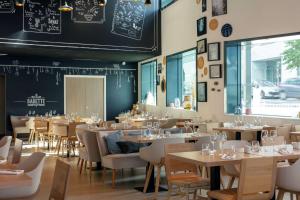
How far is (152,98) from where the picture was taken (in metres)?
14.1

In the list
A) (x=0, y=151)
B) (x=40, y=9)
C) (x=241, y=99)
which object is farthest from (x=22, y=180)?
(x=40, y=9)

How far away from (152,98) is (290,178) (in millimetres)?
10236

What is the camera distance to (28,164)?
13.5 ft

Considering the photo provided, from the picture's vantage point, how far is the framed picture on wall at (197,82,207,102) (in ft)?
34.3

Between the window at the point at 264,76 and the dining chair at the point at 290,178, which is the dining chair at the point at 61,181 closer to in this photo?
the dining chair at the point at 290,178

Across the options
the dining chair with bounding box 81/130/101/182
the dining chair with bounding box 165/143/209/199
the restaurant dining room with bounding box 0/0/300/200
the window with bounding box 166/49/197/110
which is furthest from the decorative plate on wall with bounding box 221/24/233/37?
the dining chair with bounding box 165/143/209/199

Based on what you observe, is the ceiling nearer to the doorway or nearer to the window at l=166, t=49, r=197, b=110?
the doorway

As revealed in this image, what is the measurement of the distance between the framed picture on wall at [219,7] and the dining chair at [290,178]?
641 cm

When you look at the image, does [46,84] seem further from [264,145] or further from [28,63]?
[264,145]

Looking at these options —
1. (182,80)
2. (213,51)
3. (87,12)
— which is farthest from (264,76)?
(87,12)

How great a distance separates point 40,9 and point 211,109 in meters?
5.63

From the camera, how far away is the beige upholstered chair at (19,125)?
12990 mm

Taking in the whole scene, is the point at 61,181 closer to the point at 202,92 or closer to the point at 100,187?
the point at 100,187

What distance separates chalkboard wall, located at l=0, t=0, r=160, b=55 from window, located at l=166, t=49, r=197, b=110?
0.97m
